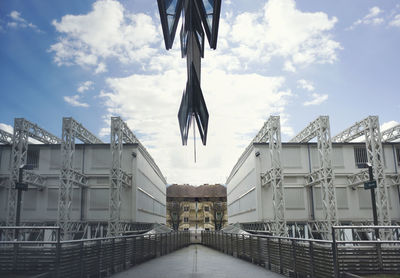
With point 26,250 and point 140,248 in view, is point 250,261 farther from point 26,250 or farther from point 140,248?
point 26,250

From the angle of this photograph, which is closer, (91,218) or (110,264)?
(110,264)

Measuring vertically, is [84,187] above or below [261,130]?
below

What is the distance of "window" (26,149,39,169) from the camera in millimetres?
36256

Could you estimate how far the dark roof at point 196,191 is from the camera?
9169cm

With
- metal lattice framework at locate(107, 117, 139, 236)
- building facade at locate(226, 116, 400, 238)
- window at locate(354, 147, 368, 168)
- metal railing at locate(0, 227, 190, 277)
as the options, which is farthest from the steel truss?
metal railing at locate(0, 227, 190, 277)

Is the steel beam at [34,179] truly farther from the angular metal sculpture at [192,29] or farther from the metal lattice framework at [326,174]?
the metal lattice framework at [326,174]

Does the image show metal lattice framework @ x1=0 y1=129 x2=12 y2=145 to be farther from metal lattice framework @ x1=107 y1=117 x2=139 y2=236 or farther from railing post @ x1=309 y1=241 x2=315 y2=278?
railing post @ x1=309 y1=241 x2=315 y2=278

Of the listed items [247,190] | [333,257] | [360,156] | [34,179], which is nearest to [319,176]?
[360,156]

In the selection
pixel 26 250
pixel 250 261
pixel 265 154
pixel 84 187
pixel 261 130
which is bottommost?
pixel 250 261

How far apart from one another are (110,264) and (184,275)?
7.08 feet

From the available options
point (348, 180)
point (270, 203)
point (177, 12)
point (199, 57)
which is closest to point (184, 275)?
point (177, 12)

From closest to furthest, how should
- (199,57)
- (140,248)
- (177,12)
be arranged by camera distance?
(140,248) < (177,12) < (199,57)

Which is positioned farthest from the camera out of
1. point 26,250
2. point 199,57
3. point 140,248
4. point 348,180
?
point 348,180

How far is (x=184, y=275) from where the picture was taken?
10.3 m
